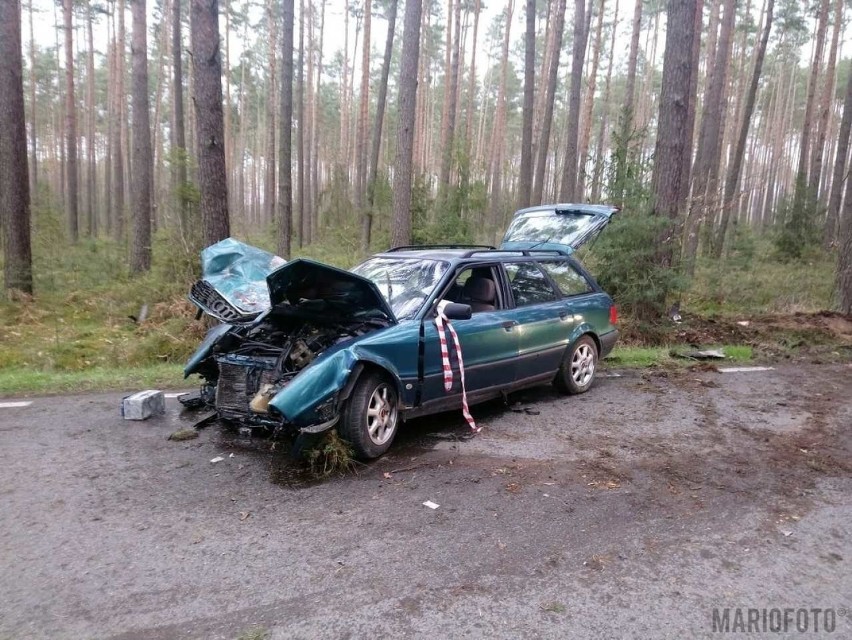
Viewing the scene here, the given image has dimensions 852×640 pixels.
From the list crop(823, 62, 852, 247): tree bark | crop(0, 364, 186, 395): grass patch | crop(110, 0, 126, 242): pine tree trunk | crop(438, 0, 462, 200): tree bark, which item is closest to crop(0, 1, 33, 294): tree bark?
crop(0, 364, 186, 395): grass patch

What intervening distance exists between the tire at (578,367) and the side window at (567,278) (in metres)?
0.58

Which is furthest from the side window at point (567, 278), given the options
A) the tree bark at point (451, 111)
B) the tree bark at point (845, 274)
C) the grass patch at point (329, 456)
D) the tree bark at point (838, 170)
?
the tree bark at point (838, 170)

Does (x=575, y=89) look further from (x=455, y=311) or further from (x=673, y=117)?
(x=455, y=311)

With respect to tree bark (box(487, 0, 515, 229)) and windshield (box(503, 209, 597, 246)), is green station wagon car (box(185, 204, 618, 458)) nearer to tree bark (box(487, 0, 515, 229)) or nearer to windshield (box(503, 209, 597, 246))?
windshield (box(503, 209, 597, 246))

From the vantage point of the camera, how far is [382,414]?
4.51 meters

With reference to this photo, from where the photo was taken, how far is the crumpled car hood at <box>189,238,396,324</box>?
4.32 metres

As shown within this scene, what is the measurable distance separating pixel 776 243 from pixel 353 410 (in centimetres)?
2233

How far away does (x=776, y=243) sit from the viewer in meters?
21.3

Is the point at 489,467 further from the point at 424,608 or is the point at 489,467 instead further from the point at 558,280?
the point at 558,280

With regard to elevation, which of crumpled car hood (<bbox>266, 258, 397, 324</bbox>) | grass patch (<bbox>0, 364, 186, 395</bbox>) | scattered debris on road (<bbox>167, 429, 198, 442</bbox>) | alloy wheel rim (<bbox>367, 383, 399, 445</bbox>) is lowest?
grass patch (<bbox>0, 364, 186, 395</bbox>)

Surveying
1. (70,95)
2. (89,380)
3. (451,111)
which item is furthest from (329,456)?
(70,95)

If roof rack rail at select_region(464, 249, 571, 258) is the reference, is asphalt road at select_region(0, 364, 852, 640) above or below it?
below

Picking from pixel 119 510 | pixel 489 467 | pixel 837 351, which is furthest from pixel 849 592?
pixel 837 351

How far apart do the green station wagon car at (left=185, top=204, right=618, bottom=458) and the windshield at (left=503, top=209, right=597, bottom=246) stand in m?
1.08
